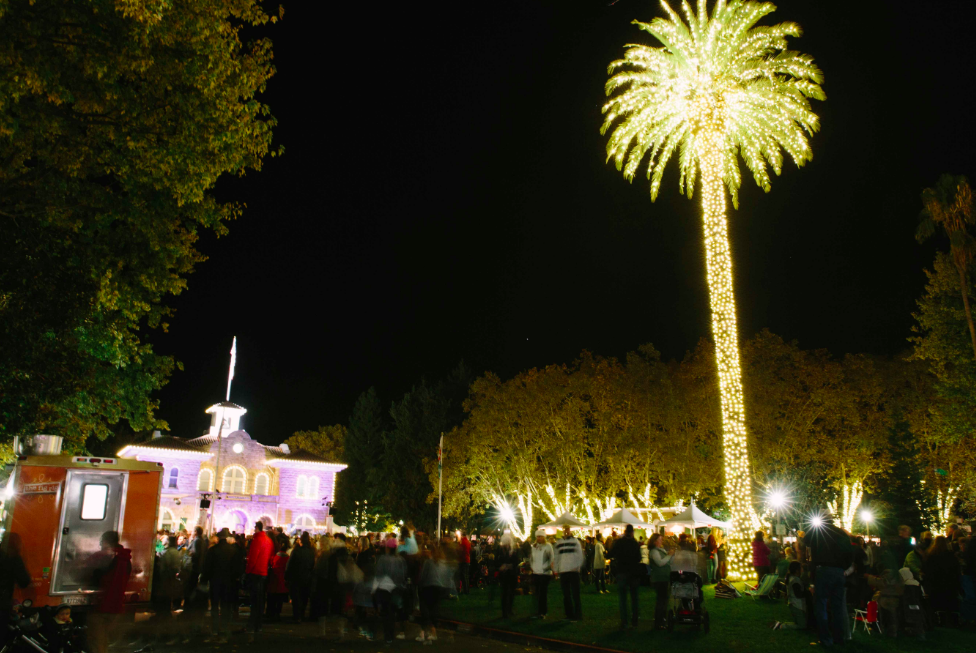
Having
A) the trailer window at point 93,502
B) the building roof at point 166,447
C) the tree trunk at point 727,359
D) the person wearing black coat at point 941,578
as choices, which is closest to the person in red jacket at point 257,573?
the trailer window at point 93,502

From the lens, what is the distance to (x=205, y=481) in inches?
2024

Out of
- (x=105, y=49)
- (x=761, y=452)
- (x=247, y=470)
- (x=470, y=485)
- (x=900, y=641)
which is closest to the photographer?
(x=105, y=49)

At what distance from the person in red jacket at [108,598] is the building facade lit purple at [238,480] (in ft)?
139

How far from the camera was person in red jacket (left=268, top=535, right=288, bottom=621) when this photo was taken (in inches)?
563

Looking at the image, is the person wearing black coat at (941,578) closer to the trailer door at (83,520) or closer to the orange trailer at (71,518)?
the orange trailer at (71,518)

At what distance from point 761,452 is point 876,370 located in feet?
32.9

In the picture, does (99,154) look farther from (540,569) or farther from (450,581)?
(540,569)

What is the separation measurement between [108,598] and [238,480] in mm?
46583

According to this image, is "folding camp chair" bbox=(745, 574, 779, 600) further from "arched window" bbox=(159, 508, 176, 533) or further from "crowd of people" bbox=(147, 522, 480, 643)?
"arched window" bbox=(159, 508, 176, 533)

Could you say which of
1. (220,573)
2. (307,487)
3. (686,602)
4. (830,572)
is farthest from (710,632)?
(307,487)

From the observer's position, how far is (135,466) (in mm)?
12453

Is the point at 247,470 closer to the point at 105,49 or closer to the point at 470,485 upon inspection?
the point at 470,485

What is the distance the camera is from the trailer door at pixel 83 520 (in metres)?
11.6

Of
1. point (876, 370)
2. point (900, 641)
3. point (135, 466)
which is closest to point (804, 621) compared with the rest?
point (900, 641)
